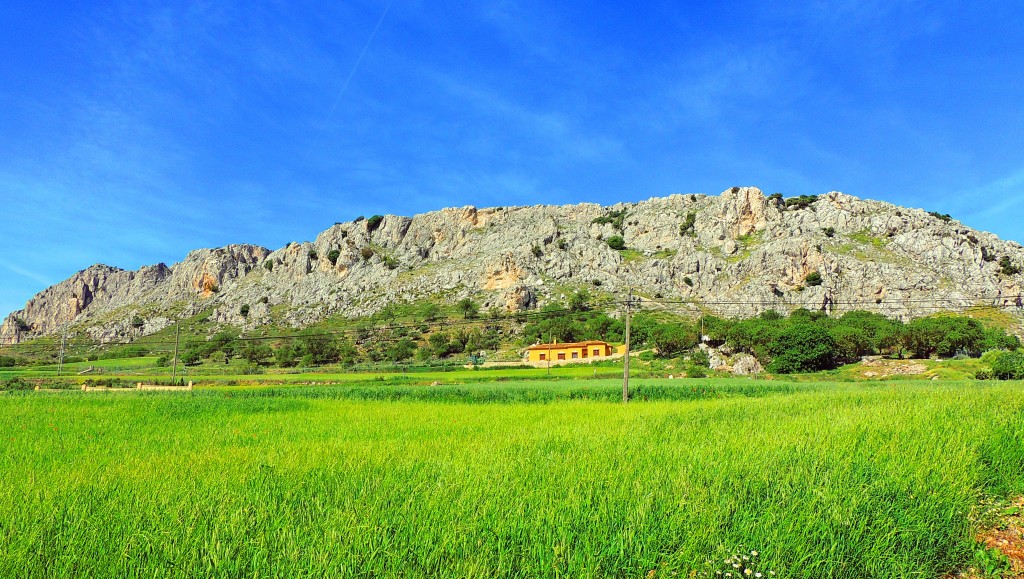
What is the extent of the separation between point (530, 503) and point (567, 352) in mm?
74675

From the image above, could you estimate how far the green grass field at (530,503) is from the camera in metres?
3.78

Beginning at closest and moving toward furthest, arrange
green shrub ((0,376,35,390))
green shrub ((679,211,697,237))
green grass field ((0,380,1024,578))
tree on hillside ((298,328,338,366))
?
green grass field ((0,380,1024,578)) → green shrub ((0,376,35,390)) → tree on hillside ((298,328,338,366)) → green shrub ((679,211,697,237))

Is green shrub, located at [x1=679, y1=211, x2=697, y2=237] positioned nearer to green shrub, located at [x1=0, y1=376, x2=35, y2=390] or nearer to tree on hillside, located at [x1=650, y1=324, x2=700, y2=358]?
tree on hillside, located at [x1=650, y1=324, x2=700, y2=358]

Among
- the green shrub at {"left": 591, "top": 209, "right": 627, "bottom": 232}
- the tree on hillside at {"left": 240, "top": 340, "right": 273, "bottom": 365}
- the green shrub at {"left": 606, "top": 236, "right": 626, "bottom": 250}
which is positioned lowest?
the tree on hillside at {"left": 240, "top": 340, "right": 273, "bottom": 365}

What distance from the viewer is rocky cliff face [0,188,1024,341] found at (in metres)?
107

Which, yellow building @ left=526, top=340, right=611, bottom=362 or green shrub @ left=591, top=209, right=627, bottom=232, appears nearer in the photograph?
yellow building @ left=526, top=340, right=611, bottom=362

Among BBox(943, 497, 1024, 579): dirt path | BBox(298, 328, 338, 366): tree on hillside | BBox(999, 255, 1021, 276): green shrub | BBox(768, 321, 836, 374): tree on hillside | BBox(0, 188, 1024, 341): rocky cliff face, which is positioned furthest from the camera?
BBox(999, 255, 1021, 276): green shrub

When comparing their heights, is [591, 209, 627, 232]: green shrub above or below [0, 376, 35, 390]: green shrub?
above

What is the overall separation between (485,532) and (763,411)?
12876 millimetres

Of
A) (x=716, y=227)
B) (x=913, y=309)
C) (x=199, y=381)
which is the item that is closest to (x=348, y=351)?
(x=199, y=381)

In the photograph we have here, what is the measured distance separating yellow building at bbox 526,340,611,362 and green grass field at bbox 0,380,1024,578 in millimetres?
68678

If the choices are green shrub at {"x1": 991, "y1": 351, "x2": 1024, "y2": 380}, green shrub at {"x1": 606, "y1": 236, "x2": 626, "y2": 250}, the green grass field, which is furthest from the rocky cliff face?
the green grass field

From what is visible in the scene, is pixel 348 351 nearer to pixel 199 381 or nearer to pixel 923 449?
pixel 199 381

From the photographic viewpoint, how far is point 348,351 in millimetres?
92625
